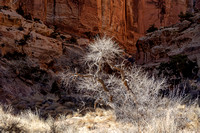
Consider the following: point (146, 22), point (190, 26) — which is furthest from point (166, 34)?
point (146, 22)

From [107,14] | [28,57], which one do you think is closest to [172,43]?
[107,14]

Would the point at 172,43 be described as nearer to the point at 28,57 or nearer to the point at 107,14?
the point at 107,14

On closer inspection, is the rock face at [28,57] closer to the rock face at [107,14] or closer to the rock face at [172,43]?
the rock face at [107,14]

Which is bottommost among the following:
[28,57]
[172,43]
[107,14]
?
[28,57]

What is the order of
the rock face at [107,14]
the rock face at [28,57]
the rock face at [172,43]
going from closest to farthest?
the rock face at [28,57] → the rock face at [172,43] → the rock face at [107,14]

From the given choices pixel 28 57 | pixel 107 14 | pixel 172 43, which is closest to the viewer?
pixel 28 57

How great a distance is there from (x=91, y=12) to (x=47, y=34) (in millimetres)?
9730

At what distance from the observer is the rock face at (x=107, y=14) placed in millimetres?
25359

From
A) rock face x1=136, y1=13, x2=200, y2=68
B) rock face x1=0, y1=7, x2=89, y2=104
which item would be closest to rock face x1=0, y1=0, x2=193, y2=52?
rock face x1=0, y1=7, x2=89, y2=104

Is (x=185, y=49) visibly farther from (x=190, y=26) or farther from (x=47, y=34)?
(x=47, y=34)

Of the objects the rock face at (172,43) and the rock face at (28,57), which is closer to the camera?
the rock face at (28,57)

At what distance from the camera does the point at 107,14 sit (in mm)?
27844

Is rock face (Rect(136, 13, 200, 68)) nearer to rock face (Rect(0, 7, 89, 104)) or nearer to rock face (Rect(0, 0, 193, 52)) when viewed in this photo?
rock face (Rect(0, 0, 193, 52))

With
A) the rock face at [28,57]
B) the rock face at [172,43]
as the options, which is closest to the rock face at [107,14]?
the rock face at [28,57]
